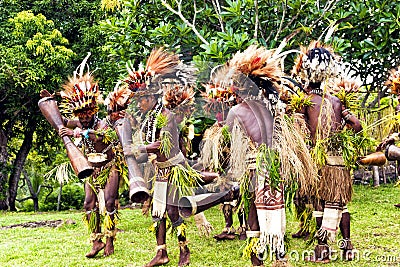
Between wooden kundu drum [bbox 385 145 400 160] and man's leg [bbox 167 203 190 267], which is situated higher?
wooden kundu drum [bbox 385 145 400 160]

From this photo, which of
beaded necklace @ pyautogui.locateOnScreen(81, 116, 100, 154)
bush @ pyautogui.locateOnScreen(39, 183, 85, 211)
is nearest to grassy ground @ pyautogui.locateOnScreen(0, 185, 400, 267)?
beaded necklace @ pyautogui.locateOnScreen(81, 116, 100, 154)

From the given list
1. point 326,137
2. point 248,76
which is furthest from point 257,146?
point 326,137

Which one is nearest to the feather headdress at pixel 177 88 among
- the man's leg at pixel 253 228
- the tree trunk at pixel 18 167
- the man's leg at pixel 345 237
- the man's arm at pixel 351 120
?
the man's leg at pixel 253 228

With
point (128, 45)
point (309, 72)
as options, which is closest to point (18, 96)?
point (128, 45)

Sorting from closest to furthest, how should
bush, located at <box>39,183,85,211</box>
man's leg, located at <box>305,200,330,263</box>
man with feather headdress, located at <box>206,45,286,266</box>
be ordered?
1. man with feather headdress, located at <box>206,45,286,266</box>
2. man's leg, located at <box>305,200,330,263</box>
3. bush, located at <box>39,183,85,211</box>

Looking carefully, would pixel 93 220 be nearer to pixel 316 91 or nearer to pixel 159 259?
pixel 159 259

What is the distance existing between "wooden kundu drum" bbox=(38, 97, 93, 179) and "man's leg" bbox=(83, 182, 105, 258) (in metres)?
1.47

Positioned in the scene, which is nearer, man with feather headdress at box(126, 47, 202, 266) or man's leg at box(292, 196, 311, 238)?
man with feather headdress at box(126, 47, 202, 266)

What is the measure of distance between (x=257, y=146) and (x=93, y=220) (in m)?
2.03

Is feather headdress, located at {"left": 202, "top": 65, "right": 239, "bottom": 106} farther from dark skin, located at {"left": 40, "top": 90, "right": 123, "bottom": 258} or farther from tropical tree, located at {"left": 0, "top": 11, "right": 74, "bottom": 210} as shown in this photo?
tropical tree, located at {"left": 0, "top": 11, "right": 74, "bottom": 210}

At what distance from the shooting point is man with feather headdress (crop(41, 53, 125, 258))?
4.37m

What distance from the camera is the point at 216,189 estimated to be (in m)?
4.40

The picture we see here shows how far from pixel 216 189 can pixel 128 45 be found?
2.66 meters

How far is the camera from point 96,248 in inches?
184
